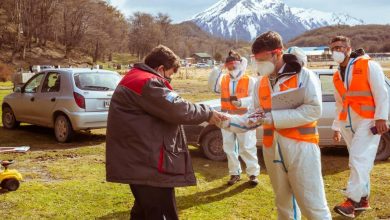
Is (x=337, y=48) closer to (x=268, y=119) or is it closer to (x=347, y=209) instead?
(x=347, y=209)

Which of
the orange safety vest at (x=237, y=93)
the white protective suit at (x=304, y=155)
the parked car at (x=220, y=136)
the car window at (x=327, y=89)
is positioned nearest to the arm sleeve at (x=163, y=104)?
the white protective suit at (x=304, y=155)

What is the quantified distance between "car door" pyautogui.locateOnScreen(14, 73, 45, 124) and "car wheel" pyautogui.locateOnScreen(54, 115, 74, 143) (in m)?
1.06

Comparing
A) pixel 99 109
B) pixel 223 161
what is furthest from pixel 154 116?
pixel 99 109

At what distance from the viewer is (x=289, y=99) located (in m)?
4.06

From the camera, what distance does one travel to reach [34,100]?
1174 centimetres

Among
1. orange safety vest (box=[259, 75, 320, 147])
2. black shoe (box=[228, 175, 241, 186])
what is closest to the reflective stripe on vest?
orange safety vest (box=[259, 75, 320, 147])

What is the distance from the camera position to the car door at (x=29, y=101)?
11820mm

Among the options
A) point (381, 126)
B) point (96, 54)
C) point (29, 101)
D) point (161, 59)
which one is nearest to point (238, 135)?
point (381, 126)

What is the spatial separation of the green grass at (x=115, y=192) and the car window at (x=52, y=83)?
2.25 meters

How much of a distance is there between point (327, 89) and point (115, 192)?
4637 millimetres

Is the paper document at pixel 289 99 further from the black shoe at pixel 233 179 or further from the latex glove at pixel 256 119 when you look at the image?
the black shoe at pixel 233 179

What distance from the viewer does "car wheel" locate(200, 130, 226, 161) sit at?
8672mm

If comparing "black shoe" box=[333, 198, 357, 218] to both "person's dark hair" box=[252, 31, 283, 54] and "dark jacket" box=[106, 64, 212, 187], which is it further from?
"dark jacket" box=[106, 64, 212, 187]

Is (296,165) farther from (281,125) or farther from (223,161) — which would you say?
(223,161)
